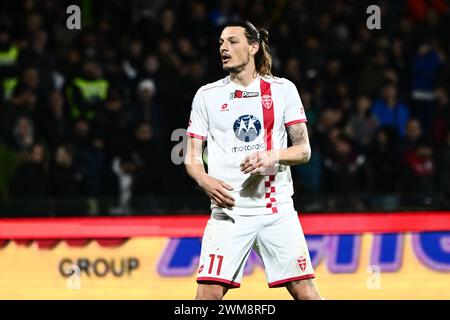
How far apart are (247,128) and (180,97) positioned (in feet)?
16.4

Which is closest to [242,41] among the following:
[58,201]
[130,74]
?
[58,201]

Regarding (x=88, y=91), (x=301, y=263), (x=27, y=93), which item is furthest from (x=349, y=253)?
(x=27, y=93)

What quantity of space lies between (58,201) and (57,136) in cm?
149

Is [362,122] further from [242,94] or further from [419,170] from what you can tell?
[242,94]

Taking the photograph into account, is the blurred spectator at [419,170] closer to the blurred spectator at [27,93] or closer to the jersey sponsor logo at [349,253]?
the jersey sponsor logo at [349,253]

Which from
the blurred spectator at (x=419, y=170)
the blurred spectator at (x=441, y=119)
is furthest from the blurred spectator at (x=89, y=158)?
the blurred spectator at (x=441, y=119)

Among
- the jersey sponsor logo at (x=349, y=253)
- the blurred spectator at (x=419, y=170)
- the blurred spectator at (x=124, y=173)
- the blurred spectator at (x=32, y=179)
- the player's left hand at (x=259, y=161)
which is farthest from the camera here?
the blurred spectator at (x=419, y=170)

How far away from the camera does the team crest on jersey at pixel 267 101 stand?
18.8 ft

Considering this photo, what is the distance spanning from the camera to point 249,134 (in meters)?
5.70

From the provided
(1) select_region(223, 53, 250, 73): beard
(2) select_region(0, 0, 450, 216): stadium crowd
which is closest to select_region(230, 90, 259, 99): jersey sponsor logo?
(1) select_region(223, 53, 250, 73): beard

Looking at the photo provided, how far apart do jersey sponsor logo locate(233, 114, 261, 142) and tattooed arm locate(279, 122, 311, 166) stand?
20 cm

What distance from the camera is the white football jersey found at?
5.70m

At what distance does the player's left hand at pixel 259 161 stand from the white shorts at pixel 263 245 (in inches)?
14.1

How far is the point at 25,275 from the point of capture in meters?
8.00
